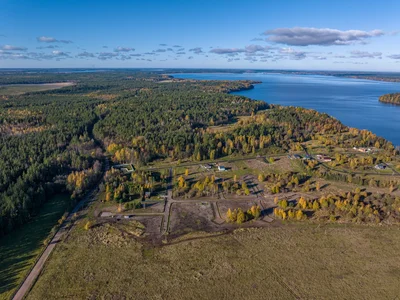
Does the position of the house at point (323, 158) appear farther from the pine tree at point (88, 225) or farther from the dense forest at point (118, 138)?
the pine tree at point (88, 225)

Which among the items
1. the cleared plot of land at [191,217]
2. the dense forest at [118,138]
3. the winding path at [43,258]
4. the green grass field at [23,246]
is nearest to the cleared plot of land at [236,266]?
the winding path at [43,258]

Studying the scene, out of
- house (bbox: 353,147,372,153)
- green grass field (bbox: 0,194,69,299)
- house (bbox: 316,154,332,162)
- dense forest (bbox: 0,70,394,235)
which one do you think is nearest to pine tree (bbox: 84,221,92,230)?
green grass field (bbox: 0,194,69,299)

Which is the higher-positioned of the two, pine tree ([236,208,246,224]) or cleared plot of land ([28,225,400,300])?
pine tree ([236,208,246,224])

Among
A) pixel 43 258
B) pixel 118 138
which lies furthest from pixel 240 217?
pixel 118 138

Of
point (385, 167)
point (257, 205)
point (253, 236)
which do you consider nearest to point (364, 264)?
point (253, 236)

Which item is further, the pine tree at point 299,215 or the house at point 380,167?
the house at point 380,167

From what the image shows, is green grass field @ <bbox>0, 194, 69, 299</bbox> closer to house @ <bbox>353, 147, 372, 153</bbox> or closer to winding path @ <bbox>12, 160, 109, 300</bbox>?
winding path @ <bbox>12, 160, 109, 300</bbox>

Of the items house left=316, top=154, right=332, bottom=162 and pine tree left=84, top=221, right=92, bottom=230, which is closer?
pine tree left=84, top=221, right=92, bottom=230
